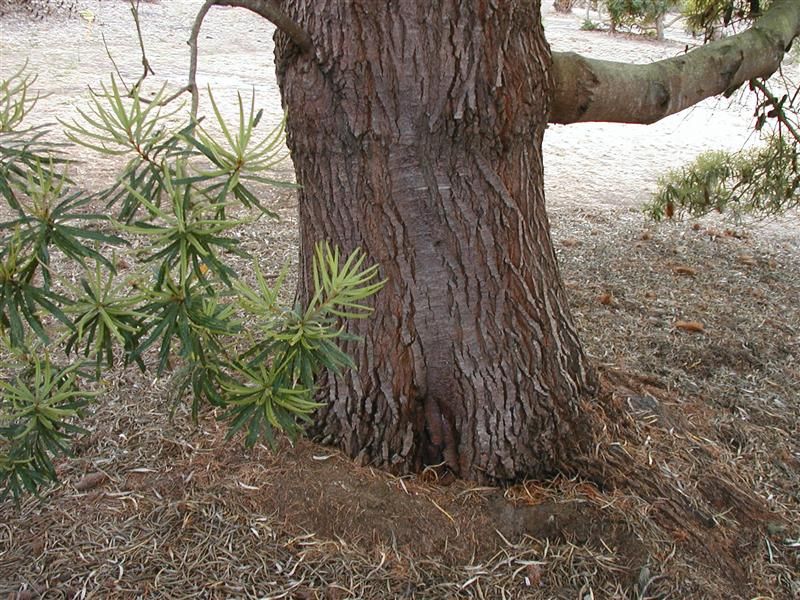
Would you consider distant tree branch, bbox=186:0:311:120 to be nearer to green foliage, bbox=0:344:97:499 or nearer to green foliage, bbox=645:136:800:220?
green foliage, bbox=0:344:97:499

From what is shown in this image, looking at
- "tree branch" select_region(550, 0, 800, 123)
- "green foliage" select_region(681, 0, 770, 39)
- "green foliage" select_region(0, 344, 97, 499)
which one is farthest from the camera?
"green foliage" select_region(681, 0, 770, 39)

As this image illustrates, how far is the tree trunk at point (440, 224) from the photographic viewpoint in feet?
6.19

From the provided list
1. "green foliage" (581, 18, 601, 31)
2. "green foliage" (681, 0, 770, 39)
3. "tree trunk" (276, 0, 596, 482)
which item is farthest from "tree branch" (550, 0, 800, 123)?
"green foliage" (581, 18, 601, 31)

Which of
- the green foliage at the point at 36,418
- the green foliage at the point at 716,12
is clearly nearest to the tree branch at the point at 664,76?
the green foliage at the point at 716,12

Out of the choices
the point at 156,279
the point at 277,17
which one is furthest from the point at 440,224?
the point at 156,279

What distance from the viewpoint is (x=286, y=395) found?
53.1 inches

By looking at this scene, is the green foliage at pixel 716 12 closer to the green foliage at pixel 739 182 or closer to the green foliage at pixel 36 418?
the green foliage at pixel 739 182

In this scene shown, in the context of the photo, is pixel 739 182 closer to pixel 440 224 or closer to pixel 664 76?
pixel 664 76

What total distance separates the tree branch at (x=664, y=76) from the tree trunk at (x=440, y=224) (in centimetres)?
21

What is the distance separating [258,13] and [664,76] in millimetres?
1473

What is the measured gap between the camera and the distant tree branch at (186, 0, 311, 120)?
53.4 inches

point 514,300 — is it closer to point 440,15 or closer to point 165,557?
point 440,15

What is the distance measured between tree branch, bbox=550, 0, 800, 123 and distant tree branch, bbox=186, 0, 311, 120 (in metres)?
0.74

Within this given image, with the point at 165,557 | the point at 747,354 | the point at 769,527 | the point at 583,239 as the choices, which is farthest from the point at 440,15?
the point at 583,239
